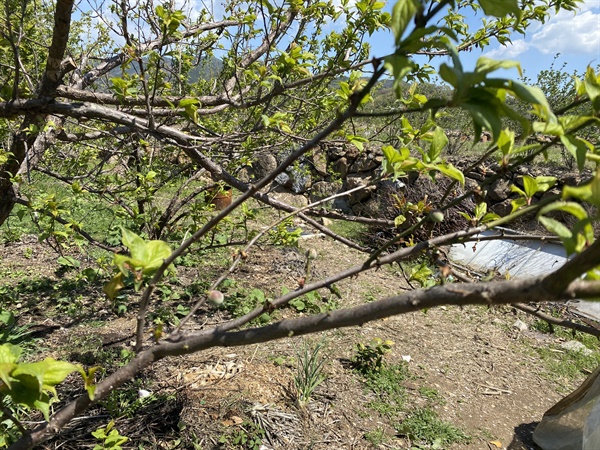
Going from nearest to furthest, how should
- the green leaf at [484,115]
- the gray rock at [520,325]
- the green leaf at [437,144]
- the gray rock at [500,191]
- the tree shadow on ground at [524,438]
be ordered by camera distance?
the green leaf at [484,115], the green leaf at [437,144], the tree shadow on ground at [524,438], the gray rock at [520,325], the gray rock at [500,191]

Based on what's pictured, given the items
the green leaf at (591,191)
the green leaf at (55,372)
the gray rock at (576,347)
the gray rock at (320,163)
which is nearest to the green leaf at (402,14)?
the green leaf at (591,191)

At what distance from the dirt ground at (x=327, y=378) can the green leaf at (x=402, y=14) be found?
2.64 m

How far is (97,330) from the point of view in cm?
371

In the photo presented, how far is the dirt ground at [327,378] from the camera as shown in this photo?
9.06 ft

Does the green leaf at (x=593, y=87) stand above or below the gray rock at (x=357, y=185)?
above

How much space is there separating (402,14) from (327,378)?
3.43 metres

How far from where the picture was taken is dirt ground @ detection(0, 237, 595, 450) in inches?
109

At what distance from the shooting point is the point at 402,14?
1.67 feet

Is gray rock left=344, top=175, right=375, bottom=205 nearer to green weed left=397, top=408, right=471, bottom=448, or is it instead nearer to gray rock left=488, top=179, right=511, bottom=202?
gray rock left=488, top=179, right=511, bottom=202

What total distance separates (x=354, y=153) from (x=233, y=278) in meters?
5.68

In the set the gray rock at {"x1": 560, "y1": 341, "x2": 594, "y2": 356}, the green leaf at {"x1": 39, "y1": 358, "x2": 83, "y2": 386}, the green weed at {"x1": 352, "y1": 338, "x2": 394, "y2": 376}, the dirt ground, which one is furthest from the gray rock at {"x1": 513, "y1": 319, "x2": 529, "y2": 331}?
the green leaf at {"x1": 39, "y1": 358, "x2": 83, "y2": 386}

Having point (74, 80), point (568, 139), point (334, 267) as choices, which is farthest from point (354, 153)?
point (568, 139)

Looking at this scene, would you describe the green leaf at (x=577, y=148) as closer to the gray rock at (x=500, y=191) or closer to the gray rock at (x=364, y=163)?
the gray rock at (x=500, y=191)

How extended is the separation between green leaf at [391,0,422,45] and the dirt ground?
2639 millimetres
